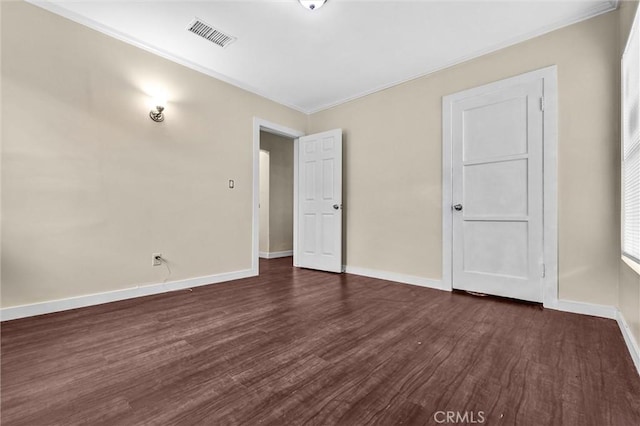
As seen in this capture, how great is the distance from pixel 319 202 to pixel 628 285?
10.7ft

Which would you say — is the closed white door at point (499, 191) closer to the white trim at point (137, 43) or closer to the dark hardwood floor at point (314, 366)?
the dark hardwood floor at point (314, 366)

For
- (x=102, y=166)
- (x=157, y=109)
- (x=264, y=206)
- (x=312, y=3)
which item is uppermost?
(x=312, y=3)

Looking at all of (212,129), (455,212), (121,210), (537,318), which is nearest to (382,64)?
(455,212)

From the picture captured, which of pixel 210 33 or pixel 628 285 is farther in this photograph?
pixel 210 33

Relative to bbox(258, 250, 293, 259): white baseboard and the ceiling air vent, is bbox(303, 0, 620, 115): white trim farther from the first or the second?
bbox(258, 250, 293, 259): white baseboard

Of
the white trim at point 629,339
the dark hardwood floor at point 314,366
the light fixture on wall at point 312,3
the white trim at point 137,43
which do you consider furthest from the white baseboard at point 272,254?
the white trim at point 629,339

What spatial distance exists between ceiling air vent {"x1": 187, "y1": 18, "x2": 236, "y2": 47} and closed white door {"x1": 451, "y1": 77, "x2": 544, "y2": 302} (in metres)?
2.53

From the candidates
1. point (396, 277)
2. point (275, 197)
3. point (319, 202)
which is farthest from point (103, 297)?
point (275, 197)

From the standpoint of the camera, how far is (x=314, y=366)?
1518mm

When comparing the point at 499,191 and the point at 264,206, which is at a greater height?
the point at 499,191

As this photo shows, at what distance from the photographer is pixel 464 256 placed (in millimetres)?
3035

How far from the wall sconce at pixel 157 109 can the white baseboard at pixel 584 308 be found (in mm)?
4238

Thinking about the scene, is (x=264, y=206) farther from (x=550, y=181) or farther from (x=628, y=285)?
(x=628, y=285)

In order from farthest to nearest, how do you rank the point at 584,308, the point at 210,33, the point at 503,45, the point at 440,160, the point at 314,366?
the point at 440,160
the point at 503,45
the point at 210,33
the point at 584,308
the point at 314,366
